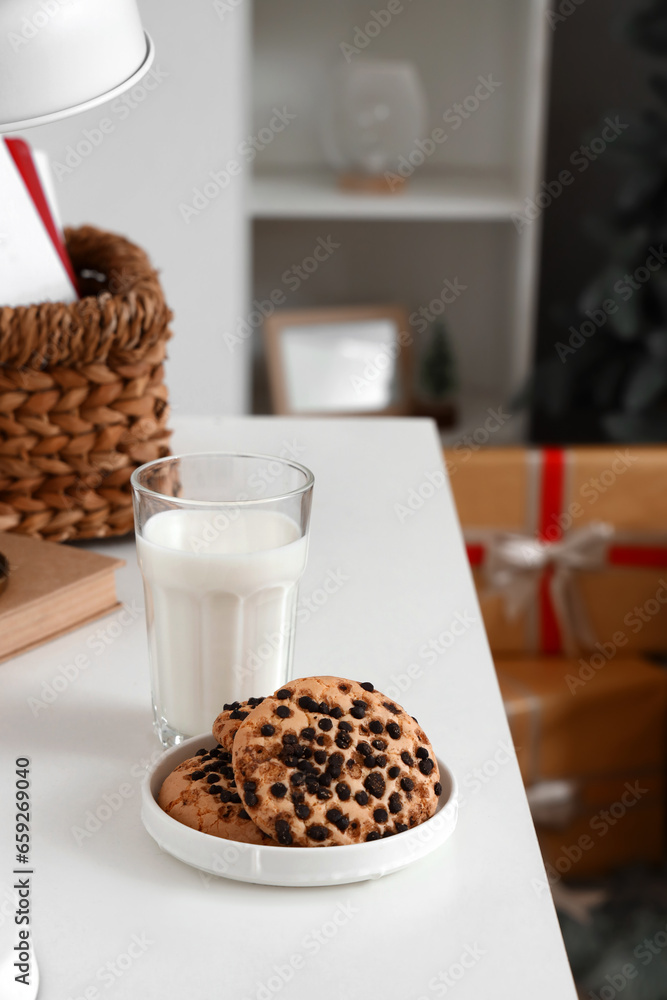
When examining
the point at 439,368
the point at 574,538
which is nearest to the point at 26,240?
the point at 574,538

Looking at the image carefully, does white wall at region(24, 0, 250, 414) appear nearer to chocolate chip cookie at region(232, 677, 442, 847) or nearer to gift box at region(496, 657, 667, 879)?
gift box at region(496, 657, 667, 879)

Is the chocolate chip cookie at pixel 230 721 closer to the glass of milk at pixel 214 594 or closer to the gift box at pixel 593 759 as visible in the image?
the glass of milk at pixel 214 594

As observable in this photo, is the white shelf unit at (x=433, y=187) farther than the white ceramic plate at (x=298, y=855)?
Yes

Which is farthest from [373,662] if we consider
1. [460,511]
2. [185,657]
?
[460,511]

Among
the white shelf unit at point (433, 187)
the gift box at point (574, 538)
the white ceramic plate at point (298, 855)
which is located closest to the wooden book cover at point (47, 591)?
the white ceramic plate at point (298, 855)

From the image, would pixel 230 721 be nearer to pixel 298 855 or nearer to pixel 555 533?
pixel 298 855

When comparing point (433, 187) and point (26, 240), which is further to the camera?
point (433, 187)
